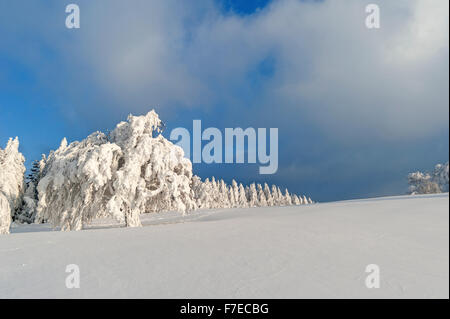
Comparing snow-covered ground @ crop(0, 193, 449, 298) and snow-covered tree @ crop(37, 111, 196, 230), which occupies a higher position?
snow-covered tree @ crop(37, 111, 196, 230)

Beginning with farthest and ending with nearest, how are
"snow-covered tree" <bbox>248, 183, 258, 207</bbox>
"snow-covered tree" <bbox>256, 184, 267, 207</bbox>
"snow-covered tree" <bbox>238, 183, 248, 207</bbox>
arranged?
"snow-covered tree" <bbox>256, 184, 267, 207</bbox> < "snow-covered tree" <bbox>248, 183, 258, 207</bbox> < "snow-covered tree" <bbox>238, 183, 248, 207</bbox>

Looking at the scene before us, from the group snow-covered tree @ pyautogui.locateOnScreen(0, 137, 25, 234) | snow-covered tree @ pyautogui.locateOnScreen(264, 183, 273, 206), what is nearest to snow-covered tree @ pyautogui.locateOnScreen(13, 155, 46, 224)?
snow-covered tree @ pyautogui.locateOnScreen(0, 137, 25, 234)

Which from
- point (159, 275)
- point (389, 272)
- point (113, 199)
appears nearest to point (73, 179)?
point (113, 199)

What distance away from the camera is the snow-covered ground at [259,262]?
132 inches

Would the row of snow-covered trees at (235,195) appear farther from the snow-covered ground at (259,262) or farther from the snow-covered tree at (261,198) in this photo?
the snow-covered ground at (259,262)

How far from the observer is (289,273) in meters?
3.78

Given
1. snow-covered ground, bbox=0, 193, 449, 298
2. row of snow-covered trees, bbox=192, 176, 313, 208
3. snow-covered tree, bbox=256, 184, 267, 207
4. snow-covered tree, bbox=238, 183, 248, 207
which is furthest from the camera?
snow-covered tree, bbox=256, 184, 267, 207

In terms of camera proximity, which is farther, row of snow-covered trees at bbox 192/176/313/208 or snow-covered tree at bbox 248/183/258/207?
snow-covered tree at bbox 248/183/258/207

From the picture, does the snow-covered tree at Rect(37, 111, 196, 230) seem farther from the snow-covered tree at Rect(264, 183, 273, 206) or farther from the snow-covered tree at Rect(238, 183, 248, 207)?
the snow-covered tree at Rect(264, 183, 273, 206)

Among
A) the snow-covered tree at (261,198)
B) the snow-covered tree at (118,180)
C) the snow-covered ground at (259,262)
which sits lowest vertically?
the snow-covered ground at (259,262)

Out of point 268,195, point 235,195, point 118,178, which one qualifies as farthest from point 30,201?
point 268,195

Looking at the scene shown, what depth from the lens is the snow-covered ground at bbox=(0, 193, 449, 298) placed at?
11.0 feet

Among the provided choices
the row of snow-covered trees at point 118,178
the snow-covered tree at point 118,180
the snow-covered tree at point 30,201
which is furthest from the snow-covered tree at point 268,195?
the snow-covered tree at point 118,180
